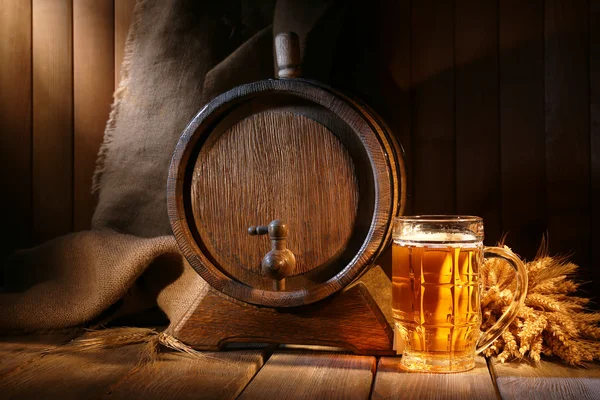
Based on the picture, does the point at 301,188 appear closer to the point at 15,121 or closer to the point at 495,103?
the point at 495,103

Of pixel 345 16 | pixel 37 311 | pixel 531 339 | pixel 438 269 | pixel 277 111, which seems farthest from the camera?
pixel 345 16

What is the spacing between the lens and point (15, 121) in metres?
2.27

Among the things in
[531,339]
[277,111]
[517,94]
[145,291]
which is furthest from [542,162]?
[145,291]

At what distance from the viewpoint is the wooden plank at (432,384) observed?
1.35 meters

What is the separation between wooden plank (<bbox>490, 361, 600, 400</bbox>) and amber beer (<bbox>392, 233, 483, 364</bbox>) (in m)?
0.10

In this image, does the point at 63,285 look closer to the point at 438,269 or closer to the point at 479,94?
the point at 438,269

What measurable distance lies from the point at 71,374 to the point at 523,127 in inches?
53.3

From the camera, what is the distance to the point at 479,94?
2.01 m

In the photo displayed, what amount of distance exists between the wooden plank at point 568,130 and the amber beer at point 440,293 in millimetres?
588

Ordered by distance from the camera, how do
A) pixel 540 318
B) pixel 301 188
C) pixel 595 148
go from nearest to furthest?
pixel 540 318, pixel 301 188, pixel 595 148

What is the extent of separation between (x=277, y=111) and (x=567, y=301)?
831 millimetres

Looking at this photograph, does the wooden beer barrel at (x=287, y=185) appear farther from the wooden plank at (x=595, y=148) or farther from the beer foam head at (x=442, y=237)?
the wooden plank at (x=595, y=148)

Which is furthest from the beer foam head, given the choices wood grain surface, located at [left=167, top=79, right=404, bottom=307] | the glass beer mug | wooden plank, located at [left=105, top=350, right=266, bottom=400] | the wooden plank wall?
the wooden plank wall

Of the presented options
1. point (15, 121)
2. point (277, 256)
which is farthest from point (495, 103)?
point (15, 121)
